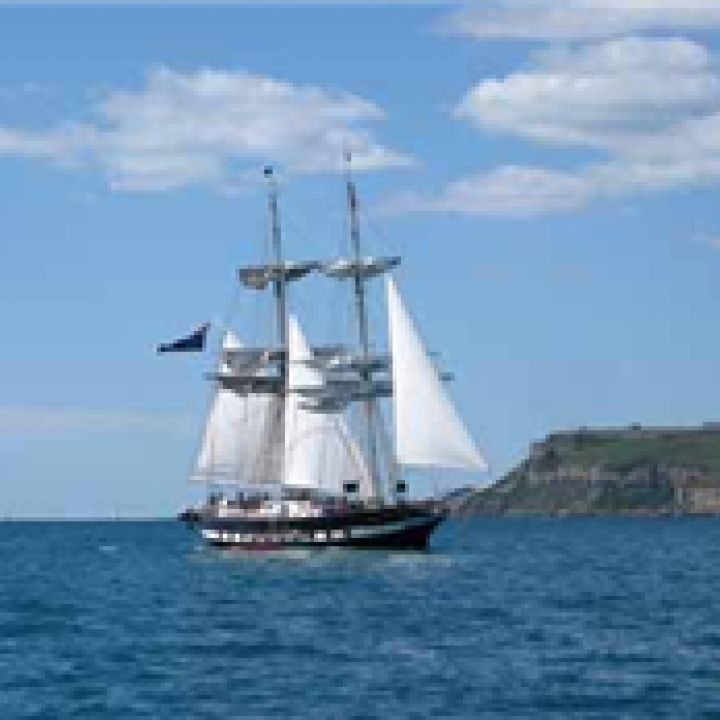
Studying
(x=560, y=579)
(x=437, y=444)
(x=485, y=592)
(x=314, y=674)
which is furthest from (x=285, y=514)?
(x=314, y=674)

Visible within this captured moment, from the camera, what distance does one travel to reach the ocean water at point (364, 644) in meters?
55.1

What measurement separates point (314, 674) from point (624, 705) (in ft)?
36.8

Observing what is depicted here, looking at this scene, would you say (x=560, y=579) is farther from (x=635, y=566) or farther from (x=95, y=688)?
(x=95, y=688)

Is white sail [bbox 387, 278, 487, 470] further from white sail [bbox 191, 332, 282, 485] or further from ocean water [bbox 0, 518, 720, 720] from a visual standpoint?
white sail [bbox 191, 332, 282, 485]

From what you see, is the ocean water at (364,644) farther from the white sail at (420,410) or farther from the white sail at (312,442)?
the white sail at (312,442)

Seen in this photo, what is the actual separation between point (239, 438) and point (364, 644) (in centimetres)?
8339

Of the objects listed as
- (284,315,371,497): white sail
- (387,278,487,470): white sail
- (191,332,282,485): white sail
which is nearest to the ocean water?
(387,278,487,470): white sail

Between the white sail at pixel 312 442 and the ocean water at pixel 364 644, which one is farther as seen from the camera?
the white sail at pixel 312 442

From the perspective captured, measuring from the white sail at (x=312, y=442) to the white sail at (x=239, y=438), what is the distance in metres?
4.64

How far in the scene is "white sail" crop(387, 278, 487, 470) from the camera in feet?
418

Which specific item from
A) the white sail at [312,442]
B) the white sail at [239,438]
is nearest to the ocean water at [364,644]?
the white sail at [312,442]

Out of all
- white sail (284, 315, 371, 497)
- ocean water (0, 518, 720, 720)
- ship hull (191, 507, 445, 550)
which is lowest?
ocean water (0, 518, 720, 720)

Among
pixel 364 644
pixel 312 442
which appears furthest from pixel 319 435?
pixel 364 644

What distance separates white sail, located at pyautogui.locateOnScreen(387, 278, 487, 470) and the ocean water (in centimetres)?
704
